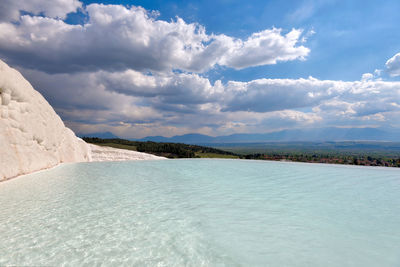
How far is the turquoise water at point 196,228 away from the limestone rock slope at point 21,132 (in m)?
4.41

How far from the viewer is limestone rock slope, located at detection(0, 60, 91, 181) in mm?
11688

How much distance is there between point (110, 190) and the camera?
905cm

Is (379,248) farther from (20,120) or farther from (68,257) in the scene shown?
(20,120)

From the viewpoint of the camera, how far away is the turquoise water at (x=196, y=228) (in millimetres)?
3838

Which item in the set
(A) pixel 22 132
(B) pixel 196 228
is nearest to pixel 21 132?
(A) pixel 22 132

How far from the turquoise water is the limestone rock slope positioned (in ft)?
14.5

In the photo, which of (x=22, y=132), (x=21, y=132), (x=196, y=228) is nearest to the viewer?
(x=196, y=228)

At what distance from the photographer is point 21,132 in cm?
1339

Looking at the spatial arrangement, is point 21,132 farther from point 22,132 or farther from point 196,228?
point 196,228

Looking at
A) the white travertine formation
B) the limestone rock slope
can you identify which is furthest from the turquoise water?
the white travertine formation

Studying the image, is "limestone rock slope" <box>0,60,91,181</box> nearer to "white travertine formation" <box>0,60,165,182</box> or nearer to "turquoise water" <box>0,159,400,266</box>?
"white travertine formation" <box>0,60,165,182</box>

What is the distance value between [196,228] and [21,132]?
14.1m

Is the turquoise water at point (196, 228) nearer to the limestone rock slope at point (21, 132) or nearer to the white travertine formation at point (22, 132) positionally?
the limestone rock slope at point (21, 132)

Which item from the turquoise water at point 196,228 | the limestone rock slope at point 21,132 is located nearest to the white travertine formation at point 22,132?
the limestone rock slope at point 21,132
